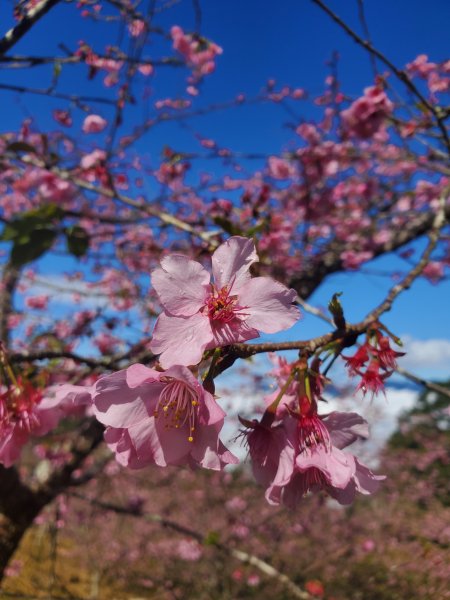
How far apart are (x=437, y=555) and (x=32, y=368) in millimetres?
2156

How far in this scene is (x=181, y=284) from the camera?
823 mm

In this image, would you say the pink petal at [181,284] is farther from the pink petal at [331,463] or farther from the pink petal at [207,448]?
the pink petal at [331,463]

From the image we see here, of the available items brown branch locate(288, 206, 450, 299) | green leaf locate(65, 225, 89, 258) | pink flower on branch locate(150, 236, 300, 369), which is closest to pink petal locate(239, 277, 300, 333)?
pink flower on branch locate(150, 236, 300, 369)

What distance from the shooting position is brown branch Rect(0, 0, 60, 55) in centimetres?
130

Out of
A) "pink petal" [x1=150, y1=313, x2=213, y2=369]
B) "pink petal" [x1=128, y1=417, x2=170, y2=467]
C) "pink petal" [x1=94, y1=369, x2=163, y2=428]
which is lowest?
"pink petal" [x1=128, y1=417, x2=170, y2=467]

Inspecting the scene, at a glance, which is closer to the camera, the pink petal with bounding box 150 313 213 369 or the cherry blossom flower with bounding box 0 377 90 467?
the pink petal with bounding box 150 313 213 369

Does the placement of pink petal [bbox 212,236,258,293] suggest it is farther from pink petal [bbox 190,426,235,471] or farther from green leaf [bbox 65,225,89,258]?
green leaf [bbox 65,225,89,258]

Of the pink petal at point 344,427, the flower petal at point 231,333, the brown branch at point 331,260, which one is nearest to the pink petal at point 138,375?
the flower petal at point 231,333

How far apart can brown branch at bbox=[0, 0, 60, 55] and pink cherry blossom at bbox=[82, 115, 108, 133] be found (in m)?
3.22

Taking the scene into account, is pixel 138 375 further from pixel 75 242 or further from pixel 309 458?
pixel 75 242

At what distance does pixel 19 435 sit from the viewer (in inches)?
40.7

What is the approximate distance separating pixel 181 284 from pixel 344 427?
454 mm

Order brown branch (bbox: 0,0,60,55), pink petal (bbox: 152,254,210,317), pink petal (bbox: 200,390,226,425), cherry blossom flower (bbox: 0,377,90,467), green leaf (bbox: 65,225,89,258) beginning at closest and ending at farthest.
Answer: pink petal (bbox: 200,390,226,425) → pink petal (bbox: 152,254,210,317) → cherry blossom flower (bbox: 0,377,90,467) → brown branch (bbox: 0,0,60,55) → green leaf (bbox: 65,225,89,258)

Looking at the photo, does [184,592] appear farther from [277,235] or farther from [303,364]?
[303,364]
